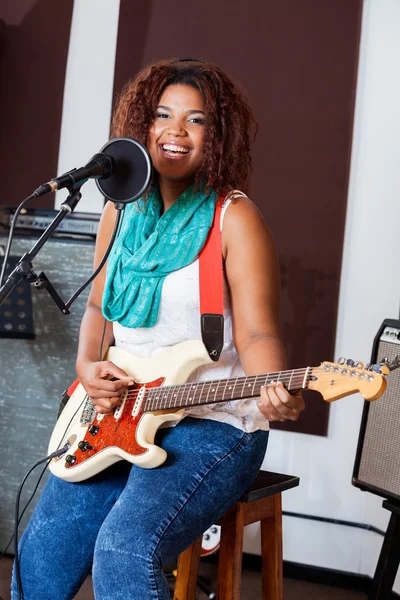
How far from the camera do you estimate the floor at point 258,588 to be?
2.92 metres

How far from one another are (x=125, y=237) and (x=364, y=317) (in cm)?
126

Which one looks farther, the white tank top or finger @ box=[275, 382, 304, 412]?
the white tank top

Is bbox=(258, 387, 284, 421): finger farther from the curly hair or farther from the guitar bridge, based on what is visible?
Answer: the curly hair

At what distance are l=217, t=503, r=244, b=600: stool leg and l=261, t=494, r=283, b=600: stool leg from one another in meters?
0.17

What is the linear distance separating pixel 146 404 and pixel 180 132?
2.32ft

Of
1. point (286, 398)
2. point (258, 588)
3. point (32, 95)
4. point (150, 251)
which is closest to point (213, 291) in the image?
point (150, 251)

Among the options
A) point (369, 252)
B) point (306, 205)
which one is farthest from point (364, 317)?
point (306, 205)

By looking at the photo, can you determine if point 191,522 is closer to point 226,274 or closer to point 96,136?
point 226,274

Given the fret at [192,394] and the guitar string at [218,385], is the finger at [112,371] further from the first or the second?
the fret at [192,394]

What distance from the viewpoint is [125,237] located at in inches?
83.7

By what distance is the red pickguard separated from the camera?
1.82 metres

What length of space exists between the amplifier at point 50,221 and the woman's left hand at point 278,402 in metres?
1.44

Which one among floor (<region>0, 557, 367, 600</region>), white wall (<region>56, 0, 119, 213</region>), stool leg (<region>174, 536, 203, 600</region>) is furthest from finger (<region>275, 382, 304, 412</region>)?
white wall (<region>56, 0, 119, 213</region>)

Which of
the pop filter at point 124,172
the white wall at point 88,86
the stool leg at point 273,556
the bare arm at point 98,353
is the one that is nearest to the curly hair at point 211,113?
the bare arm at point 98,353
